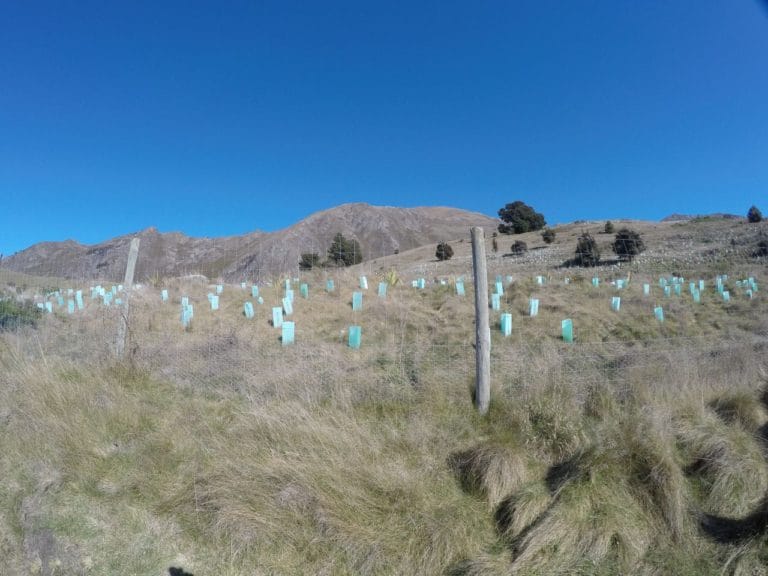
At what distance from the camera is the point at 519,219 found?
169ft

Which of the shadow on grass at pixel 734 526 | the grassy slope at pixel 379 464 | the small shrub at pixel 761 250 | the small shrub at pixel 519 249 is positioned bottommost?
the shadow on grass at pixel 734 526

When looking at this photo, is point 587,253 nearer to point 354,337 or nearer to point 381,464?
point 354,337

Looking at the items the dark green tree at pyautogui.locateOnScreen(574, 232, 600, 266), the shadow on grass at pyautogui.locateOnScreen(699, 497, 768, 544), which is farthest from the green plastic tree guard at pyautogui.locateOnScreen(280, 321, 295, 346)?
the dark green tree at pyautogui.locateOnScreen(574, 232, 600, 266)

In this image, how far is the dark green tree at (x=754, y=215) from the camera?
2629 centimetres

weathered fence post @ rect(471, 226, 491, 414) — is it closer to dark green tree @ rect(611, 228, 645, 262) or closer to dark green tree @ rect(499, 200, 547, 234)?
dark green tree @ rect(611, 228, 645, 262)

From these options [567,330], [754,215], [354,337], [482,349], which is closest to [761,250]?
[754,215]

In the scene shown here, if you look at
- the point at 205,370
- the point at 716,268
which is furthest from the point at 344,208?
the point at 205,370

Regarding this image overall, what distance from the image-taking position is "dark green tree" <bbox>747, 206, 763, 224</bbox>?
26.3 meters

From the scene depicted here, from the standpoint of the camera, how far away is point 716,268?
55.9 ft

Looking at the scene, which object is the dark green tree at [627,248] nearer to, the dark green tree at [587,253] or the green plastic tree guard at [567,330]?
the dark green tree at [587,253]

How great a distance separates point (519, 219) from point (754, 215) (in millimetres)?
26216

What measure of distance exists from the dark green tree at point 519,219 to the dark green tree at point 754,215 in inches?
893

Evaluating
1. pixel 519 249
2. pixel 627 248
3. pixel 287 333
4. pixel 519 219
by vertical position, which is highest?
pixel 519 219

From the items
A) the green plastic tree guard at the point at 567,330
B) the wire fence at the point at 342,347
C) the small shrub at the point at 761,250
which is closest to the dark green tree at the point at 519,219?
the small shrub at the point at 761,250
